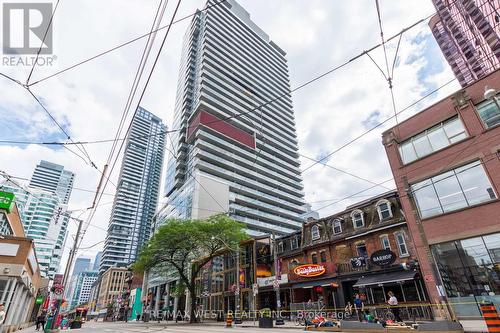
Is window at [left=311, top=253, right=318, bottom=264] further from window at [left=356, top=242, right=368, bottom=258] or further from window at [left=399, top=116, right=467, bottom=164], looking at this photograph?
window at [left=399, top=116, right=467, bottom=164]

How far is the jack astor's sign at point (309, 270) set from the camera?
2440cm

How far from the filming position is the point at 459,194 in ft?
54.9

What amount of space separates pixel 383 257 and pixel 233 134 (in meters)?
65.4

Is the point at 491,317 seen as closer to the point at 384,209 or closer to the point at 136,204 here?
the point at 384,209

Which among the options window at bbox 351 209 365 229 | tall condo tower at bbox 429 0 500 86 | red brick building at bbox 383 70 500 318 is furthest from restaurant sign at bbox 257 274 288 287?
tall condo tower at bbox 429 0 500 86

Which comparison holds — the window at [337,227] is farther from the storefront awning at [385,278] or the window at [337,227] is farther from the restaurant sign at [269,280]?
the restaurant sign at [269,280]

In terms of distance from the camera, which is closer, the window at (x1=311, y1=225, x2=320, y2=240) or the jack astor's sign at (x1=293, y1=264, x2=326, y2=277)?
the jack astor's sign at (x1=293, y1=264, x2=326, y2=277)

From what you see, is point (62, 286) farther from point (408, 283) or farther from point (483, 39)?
point (483, 39)

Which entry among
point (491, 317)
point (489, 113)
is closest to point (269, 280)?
point (491, 317)

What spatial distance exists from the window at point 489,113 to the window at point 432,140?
117 cm

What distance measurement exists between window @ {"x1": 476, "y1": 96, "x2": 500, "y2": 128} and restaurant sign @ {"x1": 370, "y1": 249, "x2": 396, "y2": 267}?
35.2 feet

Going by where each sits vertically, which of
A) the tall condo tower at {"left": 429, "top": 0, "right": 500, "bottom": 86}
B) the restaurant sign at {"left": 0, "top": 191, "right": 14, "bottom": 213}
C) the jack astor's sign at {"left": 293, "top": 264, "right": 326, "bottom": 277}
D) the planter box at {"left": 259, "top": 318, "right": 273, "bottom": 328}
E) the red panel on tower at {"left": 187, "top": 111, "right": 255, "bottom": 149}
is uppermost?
the tall condo tower at {"left": 429, "top": 0, "right": 500, "bottom": 86}

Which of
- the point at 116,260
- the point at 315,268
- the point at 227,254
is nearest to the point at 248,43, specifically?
the point at 227,254

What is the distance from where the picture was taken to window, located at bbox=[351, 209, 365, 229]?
23.1 m
